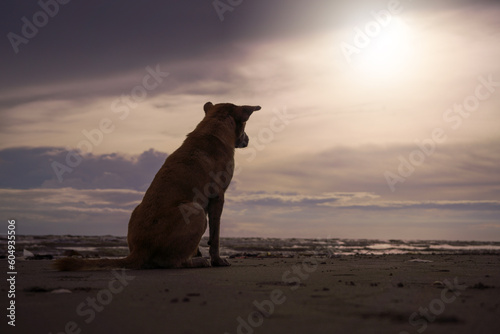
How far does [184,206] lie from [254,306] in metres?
3.34

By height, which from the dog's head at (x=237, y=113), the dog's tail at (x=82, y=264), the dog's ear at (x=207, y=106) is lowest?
the dog's tail at (x=82, y=264)

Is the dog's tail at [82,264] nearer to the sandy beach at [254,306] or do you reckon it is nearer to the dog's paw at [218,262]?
the sandy beach at [254,306]

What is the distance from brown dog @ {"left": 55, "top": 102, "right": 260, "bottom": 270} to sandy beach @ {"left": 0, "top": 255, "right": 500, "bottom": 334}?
1.35 metres

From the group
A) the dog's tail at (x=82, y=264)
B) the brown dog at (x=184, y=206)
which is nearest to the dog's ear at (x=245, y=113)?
the brown dog at (x=184, y=206)

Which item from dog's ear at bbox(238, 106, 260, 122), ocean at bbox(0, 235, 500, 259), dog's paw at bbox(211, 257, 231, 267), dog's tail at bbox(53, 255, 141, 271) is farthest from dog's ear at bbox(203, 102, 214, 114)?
dog's tail at bbox(53, 255, 141, 271)

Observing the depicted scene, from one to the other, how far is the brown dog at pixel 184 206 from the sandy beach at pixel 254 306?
1.35 metres

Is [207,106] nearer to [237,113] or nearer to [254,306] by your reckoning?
[237,113]

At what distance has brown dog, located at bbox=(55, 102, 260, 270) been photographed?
6.36m

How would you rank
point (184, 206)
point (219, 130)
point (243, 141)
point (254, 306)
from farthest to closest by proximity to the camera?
1. point (243, 141)
2. point (219, 130)
3. point (184, 206)
4. point (254, 306)

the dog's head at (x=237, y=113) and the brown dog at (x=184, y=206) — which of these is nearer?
the brown dog at (x=184, y=206)

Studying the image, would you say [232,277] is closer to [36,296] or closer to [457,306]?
[36,296]

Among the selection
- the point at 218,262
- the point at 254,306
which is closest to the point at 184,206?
the point at 218,262

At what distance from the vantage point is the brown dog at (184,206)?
6.36m

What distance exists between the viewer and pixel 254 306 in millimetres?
3316
